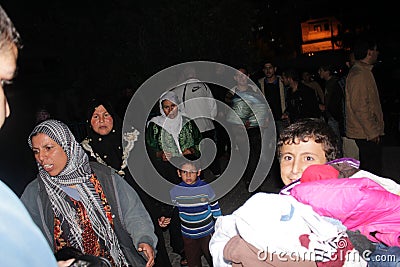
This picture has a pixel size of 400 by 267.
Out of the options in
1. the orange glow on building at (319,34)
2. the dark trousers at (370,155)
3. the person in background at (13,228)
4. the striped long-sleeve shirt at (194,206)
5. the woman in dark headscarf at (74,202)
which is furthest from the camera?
the orange glow on building at (319,34)

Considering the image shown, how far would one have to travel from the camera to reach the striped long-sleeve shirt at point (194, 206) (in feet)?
13.5

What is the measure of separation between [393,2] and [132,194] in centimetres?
2093

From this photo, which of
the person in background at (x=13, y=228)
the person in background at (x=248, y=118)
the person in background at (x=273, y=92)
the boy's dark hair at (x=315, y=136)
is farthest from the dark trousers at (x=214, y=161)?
the person in background at (x=13, y=228)

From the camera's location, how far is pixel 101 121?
12.7 ft

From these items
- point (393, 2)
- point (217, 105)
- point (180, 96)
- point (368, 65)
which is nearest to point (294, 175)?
point (368, 65)

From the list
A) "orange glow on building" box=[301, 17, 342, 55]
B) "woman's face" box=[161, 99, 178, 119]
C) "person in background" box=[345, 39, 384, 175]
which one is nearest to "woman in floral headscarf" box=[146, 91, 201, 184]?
"woman's face" box=[161, 99, 178, 119]

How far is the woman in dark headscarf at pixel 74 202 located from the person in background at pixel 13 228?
1.64 metres

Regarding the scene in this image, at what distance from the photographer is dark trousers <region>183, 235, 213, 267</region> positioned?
13.6 ft

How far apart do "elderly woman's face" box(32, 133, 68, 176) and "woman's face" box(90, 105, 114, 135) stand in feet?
3.97

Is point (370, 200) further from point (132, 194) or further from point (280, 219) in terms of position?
point (132, 194)

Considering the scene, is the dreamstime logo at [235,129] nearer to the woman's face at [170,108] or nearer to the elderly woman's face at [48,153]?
the woman's face at [170,108]

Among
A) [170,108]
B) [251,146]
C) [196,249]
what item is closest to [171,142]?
[170,108]

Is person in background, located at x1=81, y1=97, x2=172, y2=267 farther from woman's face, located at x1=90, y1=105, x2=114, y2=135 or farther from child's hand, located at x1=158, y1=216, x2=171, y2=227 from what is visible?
child's hand, located at x1=158, y1=216, x2=171, y2=227
